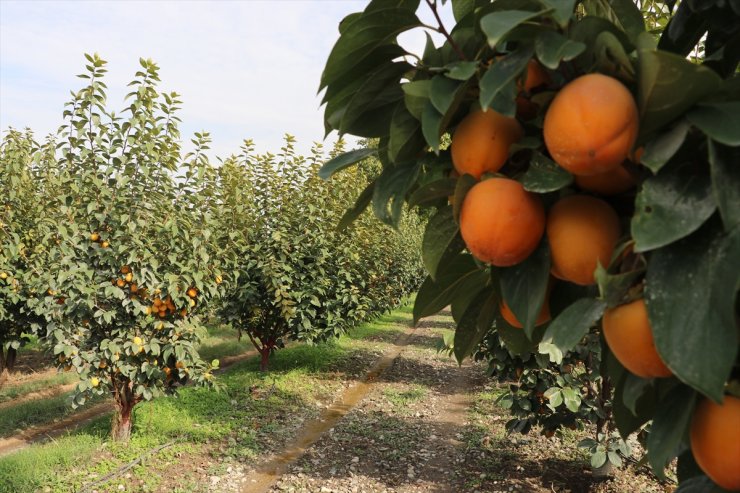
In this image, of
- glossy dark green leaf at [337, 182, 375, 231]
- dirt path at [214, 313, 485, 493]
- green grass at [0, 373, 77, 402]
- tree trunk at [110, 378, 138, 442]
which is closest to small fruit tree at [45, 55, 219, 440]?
tree trunk at [110, 378, 138, 442]

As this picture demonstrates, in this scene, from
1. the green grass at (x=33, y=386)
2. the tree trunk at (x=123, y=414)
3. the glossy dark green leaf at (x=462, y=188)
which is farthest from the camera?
the green grass at (x=33, y=386)

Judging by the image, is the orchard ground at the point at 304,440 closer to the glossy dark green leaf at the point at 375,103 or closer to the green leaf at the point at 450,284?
the green leaf at the point at 450,284

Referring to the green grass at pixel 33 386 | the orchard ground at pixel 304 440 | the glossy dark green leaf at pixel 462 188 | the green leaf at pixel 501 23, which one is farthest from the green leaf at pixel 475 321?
the green grass at pixel 33 386

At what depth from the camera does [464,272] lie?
0.90 meters

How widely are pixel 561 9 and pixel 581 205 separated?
224 millimetres

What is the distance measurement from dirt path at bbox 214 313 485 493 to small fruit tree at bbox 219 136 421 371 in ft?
4.93

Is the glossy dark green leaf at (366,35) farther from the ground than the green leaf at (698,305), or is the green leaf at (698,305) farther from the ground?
the glossy dark green leaf at (366,35)

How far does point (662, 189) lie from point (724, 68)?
0.34m

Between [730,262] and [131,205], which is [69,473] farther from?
[730,262]

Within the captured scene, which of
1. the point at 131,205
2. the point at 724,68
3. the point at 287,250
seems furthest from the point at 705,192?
the point at 287,250

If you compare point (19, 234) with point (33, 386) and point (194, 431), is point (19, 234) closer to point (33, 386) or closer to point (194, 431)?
point (33, 386)

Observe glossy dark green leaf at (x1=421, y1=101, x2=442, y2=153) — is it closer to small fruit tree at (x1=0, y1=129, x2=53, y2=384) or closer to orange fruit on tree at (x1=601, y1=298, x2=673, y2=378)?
orange fruit on tree at (x1=601, y1=298, x2=673, y2=378)

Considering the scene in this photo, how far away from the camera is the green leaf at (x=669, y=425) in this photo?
0.58 metres

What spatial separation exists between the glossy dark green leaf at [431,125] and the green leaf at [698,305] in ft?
0.91
